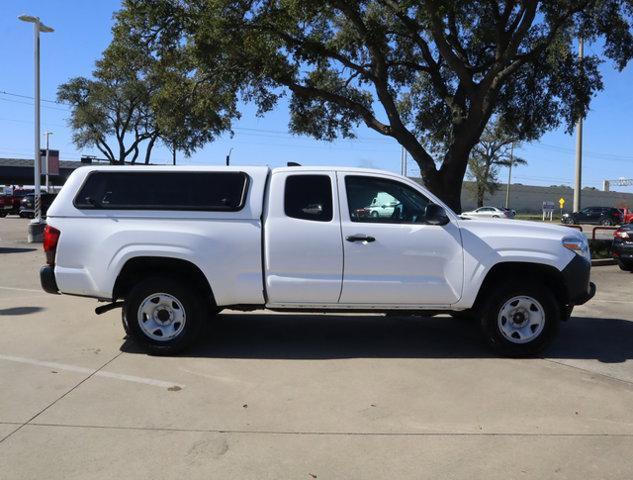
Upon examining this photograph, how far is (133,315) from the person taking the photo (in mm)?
5938

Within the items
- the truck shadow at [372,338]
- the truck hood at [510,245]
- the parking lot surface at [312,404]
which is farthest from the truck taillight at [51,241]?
the truck hood at [510,245]

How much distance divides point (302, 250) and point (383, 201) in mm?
1033

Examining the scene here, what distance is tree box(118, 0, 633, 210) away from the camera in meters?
13.6

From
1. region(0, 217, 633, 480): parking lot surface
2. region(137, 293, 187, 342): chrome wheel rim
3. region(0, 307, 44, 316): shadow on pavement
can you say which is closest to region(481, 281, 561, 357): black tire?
region(0, 217, 633, 480): parking lot surface

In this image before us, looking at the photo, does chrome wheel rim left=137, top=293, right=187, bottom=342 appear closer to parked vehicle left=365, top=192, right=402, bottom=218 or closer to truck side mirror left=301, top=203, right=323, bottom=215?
truck side mirror left=301, top=203, right=323, bottom=215

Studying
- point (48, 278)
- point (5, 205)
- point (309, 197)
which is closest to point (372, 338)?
point (309, 197)

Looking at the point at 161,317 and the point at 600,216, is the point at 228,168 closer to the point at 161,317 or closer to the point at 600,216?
the point at 161,317

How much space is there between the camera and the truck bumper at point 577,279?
590 centimetres

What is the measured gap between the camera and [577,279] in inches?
234

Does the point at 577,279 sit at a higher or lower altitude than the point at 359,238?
lower

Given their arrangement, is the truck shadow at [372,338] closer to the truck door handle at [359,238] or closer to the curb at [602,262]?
the truck door handle at [359,238]

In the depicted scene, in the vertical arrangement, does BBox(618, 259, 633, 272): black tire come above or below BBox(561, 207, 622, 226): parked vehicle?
below

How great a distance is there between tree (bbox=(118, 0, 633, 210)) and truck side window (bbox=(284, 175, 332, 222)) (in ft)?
23.2

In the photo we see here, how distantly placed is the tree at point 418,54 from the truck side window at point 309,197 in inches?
278
